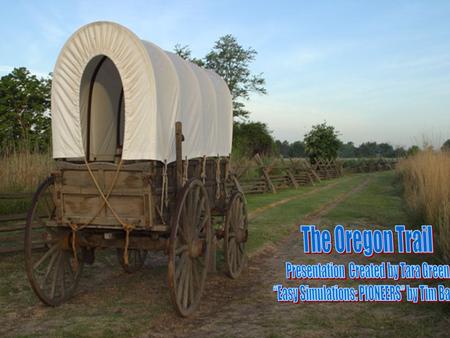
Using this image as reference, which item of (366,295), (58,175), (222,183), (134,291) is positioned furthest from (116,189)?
(366,295)

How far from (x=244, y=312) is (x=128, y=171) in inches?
82.3

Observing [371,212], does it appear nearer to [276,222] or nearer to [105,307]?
[276,222]

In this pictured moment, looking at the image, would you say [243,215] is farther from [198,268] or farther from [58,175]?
[58,175]

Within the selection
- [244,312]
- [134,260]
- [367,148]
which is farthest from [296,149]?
[244,312]

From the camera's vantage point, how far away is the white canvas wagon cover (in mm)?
5137

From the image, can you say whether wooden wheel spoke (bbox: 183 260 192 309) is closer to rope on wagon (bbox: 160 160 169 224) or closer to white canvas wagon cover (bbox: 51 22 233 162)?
rope on wagon (bbox: 160 160 169 224)

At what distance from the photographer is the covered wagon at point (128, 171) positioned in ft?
16.7

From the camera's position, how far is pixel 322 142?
138 feet

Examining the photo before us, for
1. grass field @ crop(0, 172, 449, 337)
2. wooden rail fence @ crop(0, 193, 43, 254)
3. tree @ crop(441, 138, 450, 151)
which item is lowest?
grass field @ crop(0, 172, 449, 337)

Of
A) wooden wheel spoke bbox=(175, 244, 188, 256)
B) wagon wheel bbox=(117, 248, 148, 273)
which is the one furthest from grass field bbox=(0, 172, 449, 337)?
wooden wheel spoke bbox=(175, 244, 188, 256)

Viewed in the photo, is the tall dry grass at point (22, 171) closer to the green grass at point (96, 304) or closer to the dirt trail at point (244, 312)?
the green grass at point (96, 304)

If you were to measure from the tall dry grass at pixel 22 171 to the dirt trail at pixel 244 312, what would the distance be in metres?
5.83

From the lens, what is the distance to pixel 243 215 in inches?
295

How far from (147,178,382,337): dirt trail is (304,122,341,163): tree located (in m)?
35.4
